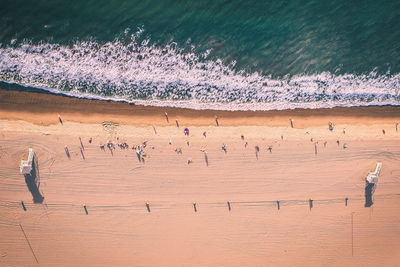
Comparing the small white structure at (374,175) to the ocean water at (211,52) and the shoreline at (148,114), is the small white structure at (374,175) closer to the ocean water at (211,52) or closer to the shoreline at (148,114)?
the shoreline at (148,114)

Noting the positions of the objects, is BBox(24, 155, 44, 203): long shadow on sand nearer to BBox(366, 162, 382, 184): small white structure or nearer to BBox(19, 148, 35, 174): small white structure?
BBox(19, 148, 35, 174): small white structure

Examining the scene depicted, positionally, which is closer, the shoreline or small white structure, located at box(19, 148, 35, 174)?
small white structure, located at box(19, 148, 35, 174)

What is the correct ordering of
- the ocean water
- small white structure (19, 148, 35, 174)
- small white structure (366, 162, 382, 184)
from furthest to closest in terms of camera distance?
the ocean water → small white structure (366, 162, 382, 184) → small white structure (19, 148, 35, 174)

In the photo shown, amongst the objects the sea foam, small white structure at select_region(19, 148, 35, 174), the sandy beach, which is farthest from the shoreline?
small white structure at select_region(19, 148, 35, 174)

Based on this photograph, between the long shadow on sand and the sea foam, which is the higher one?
the sea foam

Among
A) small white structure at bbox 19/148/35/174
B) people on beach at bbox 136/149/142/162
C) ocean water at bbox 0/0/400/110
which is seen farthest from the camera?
ocean water at bbox 0/0/400/110
